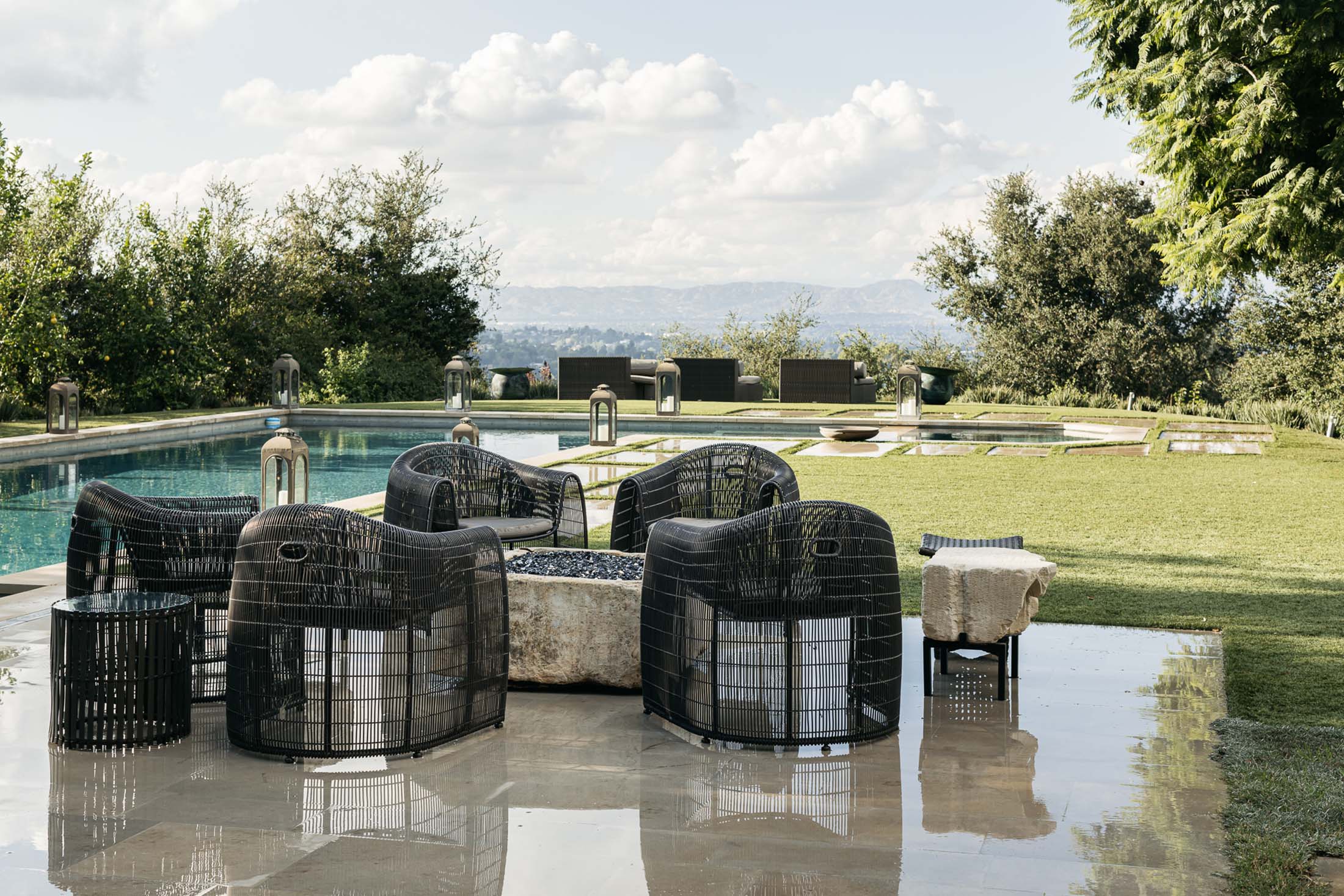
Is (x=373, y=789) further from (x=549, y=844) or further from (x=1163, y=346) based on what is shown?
(x=1163, y=346)

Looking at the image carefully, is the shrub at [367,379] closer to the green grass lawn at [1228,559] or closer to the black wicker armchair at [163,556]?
the green grass lawn at [1228,559]

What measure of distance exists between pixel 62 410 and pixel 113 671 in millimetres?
12381

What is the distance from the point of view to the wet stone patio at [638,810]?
3.15 meters

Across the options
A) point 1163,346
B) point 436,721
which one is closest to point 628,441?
point 436,721

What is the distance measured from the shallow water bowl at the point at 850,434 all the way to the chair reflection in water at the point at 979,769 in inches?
425

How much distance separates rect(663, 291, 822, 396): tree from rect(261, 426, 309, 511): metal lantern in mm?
23765

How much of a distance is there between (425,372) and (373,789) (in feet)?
77.9

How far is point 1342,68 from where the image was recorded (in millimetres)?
10203

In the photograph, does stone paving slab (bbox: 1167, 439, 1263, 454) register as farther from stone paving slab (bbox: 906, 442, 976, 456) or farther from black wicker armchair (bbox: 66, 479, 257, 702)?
black wicker armchair (bbox: 66, 479, 257, 702)

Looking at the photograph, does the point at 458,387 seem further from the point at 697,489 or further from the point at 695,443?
the point at 697,489

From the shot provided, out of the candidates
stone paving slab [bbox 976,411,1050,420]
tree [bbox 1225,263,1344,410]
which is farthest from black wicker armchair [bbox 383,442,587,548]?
tree [bbox 1225,263,1344,410]

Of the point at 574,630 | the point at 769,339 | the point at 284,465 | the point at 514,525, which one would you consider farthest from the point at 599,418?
the point at 769,339

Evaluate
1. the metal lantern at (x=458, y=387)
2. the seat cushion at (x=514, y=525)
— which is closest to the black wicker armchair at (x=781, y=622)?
the seat cushion at (x=514, y=525)

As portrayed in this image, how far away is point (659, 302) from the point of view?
136 metres
